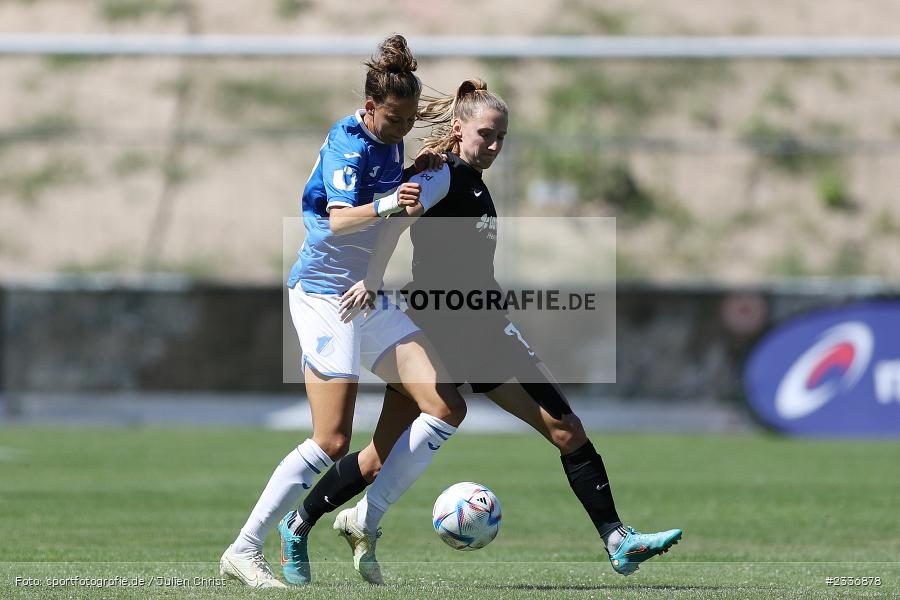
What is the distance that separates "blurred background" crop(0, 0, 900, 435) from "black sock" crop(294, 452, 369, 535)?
37.3ft

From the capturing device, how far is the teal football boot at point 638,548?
626 centimetres

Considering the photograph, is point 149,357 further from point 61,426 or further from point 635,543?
point 635,543

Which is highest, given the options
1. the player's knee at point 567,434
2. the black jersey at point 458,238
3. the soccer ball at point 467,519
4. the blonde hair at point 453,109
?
the blonde hair at point 453,109

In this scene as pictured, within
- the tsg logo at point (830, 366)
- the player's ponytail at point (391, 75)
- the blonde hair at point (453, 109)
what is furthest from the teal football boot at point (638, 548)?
the tsg logo at point (830, 366)

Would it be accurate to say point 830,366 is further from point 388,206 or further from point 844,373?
point 388,206

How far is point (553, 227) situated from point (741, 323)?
5982 mm

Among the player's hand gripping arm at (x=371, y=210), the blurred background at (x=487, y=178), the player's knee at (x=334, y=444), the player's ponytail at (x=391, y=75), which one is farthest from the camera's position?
the blurred background at (x=487, y=178)

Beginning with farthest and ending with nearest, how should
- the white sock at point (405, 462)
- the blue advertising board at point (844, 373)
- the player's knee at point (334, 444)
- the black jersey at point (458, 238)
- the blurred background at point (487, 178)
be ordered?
the blurred background at point (487, 178), the blue advertising board at point (844, 373), the black jersey at point (458, 238), the white sock at point (405, 462), the player's knee at point (334, 444)

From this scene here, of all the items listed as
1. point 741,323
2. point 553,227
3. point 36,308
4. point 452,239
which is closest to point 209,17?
point 553,227

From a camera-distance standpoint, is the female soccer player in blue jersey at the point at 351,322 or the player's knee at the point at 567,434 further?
the player's knee at the point at 567,434

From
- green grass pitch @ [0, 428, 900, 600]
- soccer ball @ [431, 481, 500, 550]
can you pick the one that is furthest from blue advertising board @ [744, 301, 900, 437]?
soccer ball @ [431, 481, 500, 550]

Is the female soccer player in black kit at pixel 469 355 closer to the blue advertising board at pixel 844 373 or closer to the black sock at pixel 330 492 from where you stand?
the black sock at pixel 330 492

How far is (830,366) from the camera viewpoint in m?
16.8

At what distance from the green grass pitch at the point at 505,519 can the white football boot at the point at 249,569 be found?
0.31 feet
